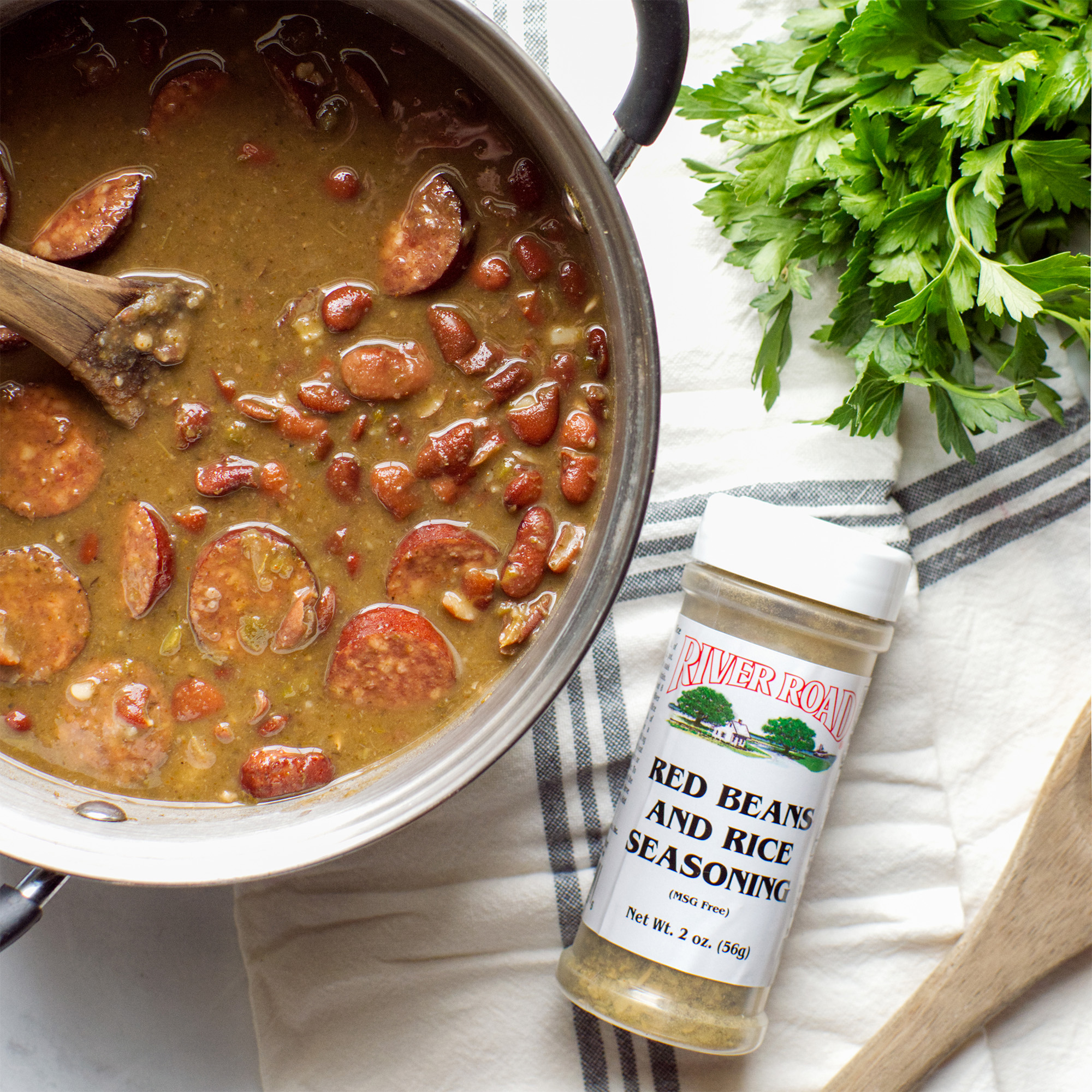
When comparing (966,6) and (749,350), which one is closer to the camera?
(966,6)

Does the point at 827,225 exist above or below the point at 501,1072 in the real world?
above

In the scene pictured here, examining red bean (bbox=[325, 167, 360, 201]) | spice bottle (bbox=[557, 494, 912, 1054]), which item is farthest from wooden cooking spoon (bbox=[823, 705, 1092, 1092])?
red bean (bbox=[325, 167, 360, 201])

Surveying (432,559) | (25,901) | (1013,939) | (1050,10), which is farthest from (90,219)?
(1013,939)

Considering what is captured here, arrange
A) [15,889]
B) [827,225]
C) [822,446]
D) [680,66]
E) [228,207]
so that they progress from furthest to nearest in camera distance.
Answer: [822,446]
[827,225]
[228,207]
[15,889]
[680,66]

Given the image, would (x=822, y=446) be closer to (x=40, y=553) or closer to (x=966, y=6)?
(x=966, y=6)

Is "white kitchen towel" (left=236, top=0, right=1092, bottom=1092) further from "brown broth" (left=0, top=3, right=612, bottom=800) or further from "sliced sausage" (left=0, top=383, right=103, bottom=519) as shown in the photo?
"sliced sausage" (left=0, top=383, right=103, bottom=519)

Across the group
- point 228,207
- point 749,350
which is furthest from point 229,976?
point 749,350

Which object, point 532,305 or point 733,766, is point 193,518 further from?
point 733,766
